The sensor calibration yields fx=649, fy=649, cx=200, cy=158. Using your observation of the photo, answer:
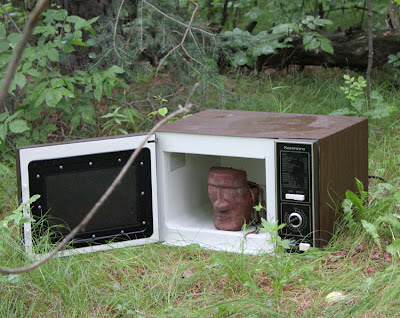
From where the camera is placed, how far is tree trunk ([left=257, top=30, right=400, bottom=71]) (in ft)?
15.9

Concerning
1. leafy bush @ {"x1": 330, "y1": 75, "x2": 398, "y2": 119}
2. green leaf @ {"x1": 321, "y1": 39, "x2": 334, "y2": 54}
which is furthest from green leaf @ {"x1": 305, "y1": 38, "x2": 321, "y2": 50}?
Answer: leafy bush @ {"x1": 330, "y1": 75, "x2": 398, "y2": 119}

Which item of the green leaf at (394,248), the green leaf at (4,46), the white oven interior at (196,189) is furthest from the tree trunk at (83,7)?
the green leaf at (394,248)

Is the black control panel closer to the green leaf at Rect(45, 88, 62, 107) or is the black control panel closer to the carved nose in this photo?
the carved nose

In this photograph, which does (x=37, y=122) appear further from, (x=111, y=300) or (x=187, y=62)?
(x=111, y=300)

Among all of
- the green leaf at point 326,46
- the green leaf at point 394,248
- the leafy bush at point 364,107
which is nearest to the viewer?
the green leaf at point 394,248

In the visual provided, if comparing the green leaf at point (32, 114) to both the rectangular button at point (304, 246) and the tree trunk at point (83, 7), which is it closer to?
the tree trunk at point (83, 7)

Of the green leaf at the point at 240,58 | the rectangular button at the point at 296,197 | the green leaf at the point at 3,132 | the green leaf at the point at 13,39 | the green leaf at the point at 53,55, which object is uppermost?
the green leaf at the point at 13,39

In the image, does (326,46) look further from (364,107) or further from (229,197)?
(229,197)

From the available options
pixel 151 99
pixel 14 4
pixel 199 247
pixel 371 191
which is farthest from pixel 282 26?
pixel 14 4

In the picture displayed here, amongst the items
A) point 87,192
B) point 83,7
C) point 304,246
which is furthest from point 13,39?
point 304,246

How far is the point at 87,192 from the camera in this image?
8.32 ft

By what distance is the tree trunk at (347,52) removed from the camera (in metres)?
4.83

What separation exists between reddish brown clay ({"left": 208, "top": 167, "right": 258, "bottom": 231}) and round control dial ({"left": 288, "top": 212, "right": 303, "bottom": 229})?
0.26 m

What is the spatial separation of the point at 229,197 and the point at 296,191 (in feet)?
1.16
